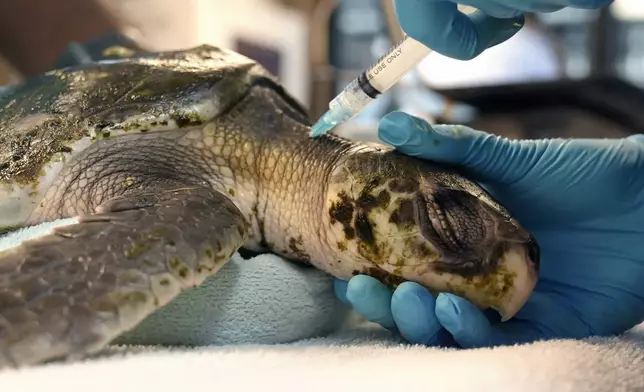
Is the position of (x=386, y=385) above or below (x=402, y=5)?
below

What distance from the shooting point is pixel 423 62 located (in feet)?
9.04

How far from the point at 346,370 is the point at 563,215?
19.6 inches

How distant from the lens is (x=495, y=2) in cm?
56

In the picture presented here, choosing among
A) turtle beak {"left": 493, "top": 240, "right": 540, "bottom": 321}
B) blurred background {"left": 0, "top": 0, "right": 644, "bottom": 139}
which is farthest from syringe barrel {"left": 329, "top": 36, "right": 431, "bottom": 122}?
blurred background {"left": 0, "top": 0, "right": 644, "bottom": 139}

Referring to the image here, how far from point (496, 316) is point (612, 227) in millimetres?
215

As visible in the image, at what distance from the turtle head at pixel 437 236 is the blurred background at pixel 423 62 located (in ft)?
2.31

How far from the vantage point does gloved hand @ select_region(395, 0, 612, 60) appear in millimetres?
580

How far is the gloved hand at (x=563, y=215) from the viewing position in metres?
0.81

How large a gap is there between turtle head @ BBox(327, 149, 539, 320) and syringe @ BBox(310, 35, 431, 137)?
8cm

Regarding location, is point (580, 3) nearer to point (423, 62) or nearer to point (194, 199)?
point (194, 199)

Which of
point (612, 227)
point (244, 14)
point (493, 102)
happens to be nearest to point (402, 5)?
point (612, 227)

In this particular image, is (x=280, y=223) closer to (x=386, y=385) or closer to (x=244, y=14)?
(x=386, y=385)

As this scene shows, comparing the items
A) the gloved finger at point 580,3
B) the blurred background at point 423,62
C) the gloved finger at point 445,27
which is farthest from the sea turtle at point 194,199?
the blurred background at point 423,62

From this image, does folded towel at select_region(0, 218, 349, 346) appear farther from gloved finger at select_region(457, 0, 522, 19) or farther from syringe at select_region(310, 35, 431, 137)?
gloved finger at select_region(457, 0, 522, 19)
